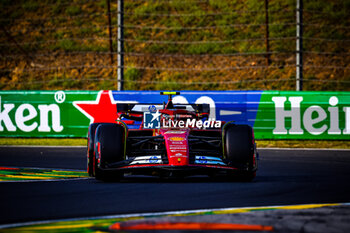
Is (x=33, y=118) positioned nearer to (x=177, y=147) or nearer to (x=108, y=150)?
(x=108, y=150)

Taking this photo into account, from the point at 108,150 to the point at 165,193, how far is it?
1.42 meters

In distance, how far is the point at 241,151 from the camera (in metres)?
8.98

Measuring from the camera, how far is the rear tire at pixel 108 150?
29.2ft

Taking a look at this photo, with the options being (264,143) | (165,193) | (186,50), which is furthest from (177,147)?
(186,50)

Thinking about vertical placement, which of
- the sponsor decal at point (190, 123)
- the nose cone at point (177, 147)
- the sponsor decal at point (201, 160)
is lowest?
the sponsor decal at point (201, 160)

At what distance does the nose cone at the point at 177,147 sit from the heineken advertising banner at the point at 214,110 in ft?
25.7

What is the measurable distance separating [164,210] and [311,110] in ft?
35.9

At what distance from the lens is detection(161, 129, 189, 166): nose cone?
864cm

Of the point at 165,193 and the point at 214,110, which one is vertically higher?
the point at 214,110

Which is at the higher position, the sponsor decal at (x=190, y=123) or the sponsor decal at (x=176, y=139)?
the sponsor decal at (x=190, y=123)

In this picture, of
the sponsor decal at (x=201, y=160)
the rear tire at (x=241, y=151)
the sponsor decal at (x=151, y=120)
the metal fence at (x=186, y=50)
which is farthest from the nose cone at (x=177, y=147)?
the metal fence at (x=186, y=50)

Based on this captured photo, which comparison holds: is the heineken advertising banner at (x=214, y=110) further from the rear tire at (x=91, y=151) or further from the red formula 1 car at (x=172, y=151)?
the rear tire at (x=91, y=151)

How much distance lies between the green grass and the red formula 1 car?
25.4 feet

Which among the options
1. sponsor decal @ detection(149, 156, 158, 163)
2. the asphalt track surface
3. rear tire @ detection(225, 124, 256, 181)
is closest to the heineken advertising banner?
the asphalt track surface
